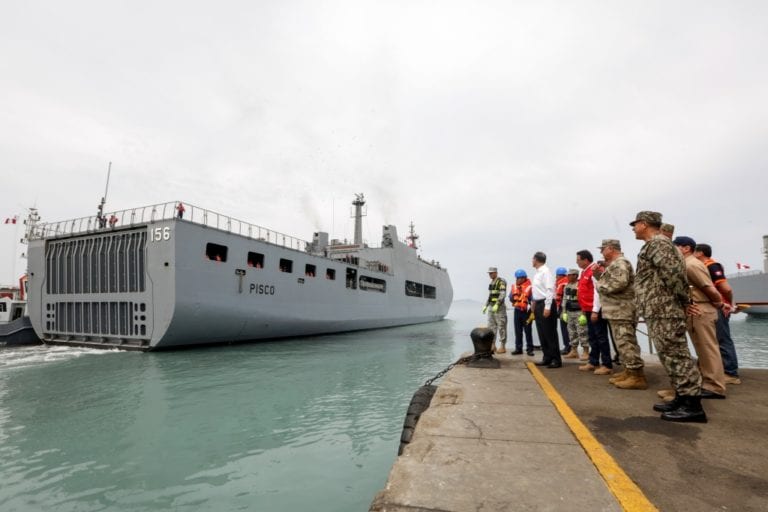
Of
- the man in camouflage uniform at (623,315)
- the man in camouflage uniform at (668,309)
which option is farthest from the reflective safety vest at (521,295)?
the man in camouflage uniform at (668,309)

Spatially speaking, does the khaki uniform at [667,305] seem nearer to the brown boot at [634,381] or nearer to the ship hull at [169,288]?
the brown boot at [634,381]

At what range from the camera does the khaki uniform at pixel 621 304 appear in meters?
4.32

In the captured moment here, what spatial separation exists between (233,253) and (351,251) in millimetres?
13376

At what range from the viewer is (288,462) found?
4180mm

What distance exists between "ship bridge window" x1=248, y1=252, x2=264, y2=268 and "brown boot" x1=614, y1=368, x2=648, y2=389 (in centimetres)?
1544

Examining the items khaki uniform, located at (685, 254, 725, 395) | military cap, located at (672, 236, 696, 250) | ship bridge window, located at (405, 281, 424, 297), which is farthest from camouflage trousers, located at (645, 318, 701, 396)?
ship bridge window, located at (405, 281, 424, 297)

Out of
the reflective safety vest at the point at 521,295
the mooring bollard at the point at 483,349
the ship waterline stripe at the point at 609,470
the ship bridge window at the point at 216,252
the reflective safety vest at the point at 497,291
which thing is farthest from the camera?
the ship bridge window at the point at 216,252

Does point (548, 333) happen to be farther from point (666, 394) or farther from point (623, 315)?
point (666, 394)

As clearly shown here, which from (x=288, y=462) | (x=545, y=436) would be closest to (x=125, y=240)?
(x=288, y=462)

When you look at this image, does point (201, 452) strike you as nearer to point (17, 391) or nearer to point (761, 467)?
point (761, 467)

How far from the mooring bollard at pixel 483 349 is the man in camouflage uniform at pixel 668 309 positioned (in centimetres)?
233

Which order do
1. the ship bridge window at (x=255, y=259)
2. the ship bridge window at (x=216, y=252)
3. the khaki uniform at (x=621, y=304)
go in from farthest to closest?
the ship bridge window at (x=255, y=259) → the ship bridge window at (x=216, y=252) → the khaki uniform at (x=621, y=304)

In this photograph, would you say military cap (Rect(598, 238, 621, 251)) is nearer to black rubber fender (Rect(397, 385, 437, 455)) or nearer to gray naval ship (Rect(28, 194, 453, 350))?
black rubber fender (Rect(397, 385, 437, 455))

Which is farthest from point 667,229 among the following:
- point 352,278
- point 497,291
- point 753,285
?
point 753,285
